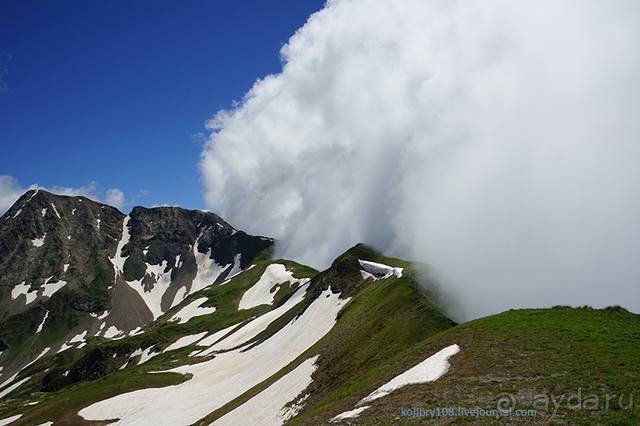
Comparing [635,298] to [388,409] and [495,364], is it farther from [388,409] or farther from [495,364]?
[388,409]

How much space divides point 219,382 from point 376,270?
4008 cm

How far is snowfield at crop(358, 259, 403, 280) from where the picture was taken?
90438mm

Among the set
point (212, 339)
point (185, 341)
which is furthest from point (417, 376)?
point (185, 341)

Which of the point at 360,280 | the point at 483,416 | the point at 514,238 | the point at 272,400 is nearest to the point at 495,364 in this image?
the point at 483,416

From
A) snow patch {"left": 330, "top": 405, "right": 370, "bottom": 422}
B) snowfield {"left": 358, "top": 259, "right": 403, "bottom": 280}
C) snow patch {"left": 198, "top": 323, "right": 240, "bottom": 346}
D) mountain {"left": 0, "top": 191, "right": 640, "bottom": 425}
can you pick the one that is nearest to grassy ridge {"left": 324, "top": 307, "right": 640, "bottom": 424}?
mountain {"left": 0, "top": 191, "right": 640, "bottom": 425}

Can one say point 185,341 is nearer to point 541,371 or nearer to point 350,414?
point 350,414

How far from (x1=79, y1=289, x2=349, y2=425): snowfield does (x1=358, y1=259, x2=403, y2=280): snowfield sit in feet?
27.4

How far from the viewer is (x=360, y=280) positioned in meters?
103

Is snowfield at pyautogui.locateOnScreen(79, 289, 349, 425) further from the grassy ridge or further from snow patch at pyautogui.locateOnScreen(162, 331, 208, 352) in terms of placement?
snow patch at pyautogui.locateOnScreen(162, 331, 208, 352)

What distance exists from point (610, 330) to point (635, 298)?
60702mm

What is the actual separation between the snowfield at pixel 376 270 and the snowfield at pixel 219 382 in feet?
27.4

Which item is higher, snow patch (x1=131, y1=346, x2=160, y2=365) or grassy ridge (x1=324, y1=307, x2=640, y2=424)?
snow patch (x1=131, y1=346, x2=160, y2=365)

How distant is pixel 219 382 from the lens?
89.1 meters

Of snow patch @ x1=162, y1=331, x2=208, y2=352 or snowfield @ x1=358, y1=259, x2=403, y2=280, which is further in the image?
snow patch @ x1=162, y1=331, x2=208, y2=352
